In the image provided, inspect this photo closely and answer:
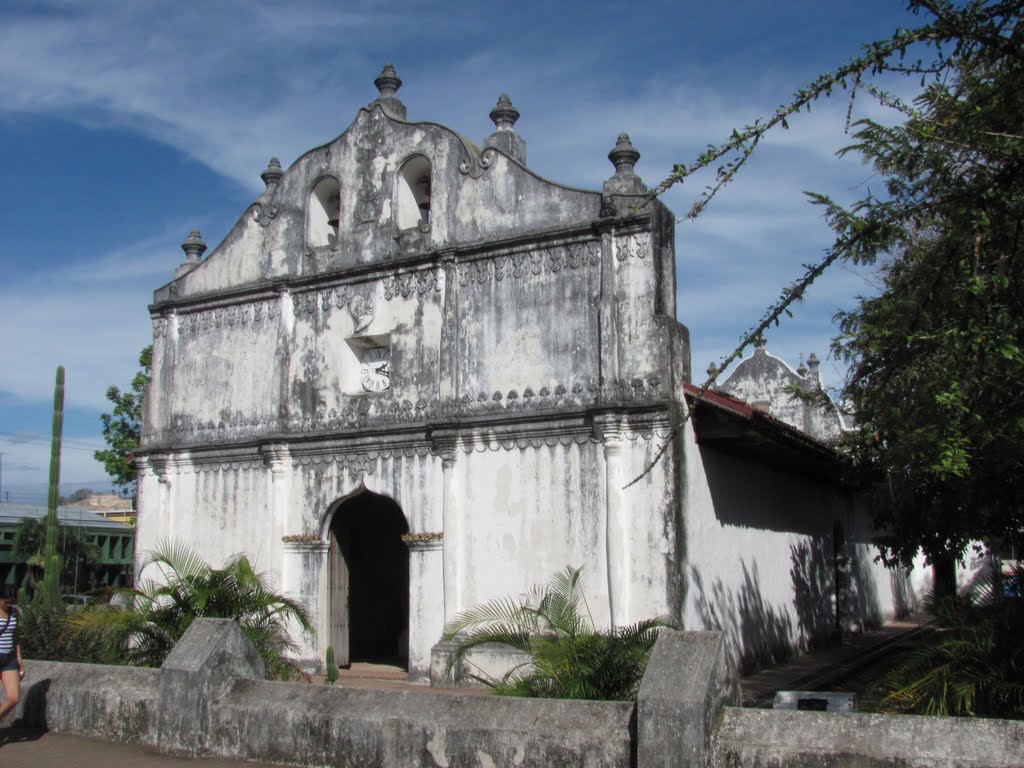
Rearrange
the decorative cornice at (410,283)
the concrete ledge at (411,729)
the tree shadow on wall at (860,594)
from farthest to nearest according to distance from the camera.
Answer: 1. the tree shadow on wall at (860,594)
2. the decorative cornice at (410,283)
3. the concrete ledge at (411,729)

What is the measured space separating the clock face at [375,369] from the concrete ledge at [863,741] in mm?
9892

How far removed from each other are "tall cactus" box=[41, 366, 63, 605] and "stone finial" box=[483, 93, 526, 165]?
1004 centimetres

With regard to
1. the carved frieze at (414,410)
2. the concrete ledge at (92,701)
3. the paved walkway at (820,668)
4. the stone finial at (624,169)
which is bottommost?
the paved walkway at (820,668)

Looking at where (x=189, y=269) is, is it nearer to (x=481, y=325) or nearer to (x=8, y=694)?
(x=481, y=325)

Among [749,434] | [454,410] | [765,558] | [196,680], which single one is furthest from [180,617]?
[765,558]

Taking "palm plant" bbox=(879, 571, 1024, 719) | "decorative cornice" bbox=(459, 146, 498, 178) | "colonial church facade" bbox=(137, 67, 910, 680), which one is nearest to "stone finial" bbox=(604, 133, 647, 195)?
"colonial church facade" bbox=(137, 67, 910, 680)

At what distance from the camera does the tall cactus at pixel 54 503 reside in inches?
695

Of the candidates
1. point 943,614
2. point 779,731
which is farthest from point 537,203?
point 779,731

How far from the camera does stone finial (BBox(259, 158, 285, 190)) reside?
17.1 metres

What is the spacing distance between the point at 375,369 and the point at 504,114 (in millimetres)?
4265

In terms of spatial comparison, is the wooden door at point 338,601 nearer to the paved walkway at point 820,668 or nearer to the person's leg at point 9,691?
the paved walkway at point 820,668

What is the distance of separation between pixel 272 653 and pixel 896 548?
8.51 metres

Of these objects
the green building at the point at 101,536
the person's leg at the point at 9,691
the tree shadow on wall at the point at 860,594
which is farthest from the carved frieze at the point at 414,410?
the green building at the point at 101,536

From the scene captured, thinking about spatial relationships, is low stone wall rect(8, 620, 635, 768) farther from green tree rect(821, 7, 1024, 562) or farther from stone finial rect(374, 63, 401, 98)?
stone finial rect(374, 63, 401, 98)
